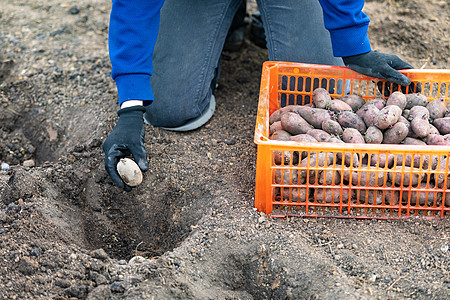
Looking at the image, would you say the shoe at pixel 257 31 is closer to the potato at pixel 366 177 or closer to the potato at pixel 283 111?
the potato at pixel 283 111

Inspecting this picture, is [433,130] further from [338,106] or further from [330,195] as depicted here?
[330,195]

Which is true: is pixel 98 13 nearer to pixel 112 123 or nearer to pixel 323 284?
pixel 112 123

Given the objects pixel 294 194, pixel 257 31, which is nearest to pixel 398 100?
pixel 294 194

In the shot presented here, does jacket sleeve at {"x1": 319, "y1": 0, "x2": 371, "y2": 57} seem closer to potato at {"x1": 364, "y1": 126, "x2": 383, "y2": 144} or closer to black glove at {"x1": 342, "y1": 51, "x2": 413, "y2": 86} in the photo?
black glove at {"x1": 342, "y1": 51, "x2": 413, "y2": 86}

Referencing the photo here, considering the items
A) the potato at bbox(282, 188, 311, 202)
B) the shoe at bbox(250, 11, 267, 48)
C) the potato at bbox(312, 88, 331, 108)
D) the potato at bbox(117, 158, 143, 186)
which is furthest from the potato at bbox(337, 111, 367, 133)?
the shoe at bbox(250, 11, 267, 48)

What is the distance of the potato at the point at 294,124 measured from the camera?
1837mm

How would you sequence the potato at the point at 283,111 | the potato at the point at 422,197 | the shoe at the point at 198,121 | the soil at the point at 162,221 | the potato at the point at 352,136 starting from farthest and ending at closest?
the shoe at the point at 198,121, the potato at the point at 283,111, the potato at the point at 352,136, the potato at the point at 422,197, the soil at the point at 162,221

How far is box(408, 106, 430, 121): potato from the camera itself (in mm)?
1824

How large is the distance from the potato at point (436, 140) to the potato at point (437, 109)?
157mm

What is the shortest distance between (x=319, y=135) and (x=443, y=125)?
0.48 metres

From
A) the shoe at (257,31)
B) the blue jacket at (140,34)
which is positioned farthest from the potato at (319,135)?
the shoe at (257,31)

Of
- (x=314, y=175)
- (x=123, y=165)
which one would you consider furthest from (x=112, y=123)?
(x=314, y=175)

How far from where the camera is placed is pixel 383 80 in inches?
80.9

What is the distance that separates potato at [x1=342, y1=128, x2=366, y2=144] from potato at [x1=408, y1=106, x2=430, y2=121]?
229mm
